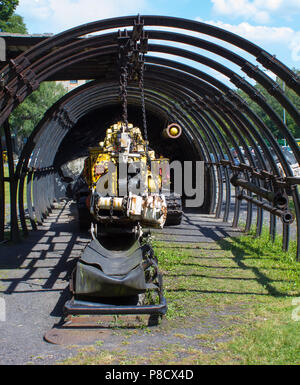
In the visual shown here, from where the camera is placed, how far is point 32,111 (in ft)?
152

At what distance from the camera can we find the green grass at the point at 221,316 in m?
5.26

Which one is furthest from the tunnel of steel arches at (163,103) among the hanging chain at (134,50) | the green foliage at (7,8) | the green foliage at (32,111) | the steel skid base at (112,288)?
the green foliage at (32,111)

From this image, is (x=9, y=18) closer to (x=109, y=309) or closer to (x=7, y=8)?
(x=7, y=8)

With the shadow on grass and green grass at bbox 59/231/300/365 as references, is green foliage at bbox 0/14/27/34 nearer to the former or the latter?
the shadow on grass

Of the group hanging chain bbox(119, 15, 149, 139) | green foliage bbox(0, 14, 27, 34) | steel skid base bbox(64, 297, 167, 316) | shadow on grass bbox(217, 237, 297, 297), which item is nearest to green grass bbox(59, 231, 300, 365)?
shadow on grass bbox(217, 237, 297, 297)

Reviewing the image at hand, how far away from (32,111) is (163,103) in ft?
102

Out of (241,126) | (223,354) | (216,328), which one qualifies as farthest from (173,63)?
(223,354)

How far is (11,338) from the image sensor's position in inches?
233

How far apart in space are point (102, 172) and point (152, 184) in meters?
1.44

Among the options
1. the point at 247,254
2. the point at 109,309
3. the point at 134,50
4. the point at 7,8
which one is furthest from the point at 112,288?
the point at 7,8

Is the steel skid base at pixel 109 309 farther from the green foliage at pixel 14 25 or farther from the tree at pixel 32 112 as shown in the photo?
the tree at pixel 32 112

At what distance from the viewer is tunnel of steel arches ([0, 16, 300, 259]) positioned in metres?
8.26

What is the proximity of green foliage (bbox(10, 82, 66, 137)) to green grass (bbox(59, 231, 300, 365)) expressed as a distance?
120ft
